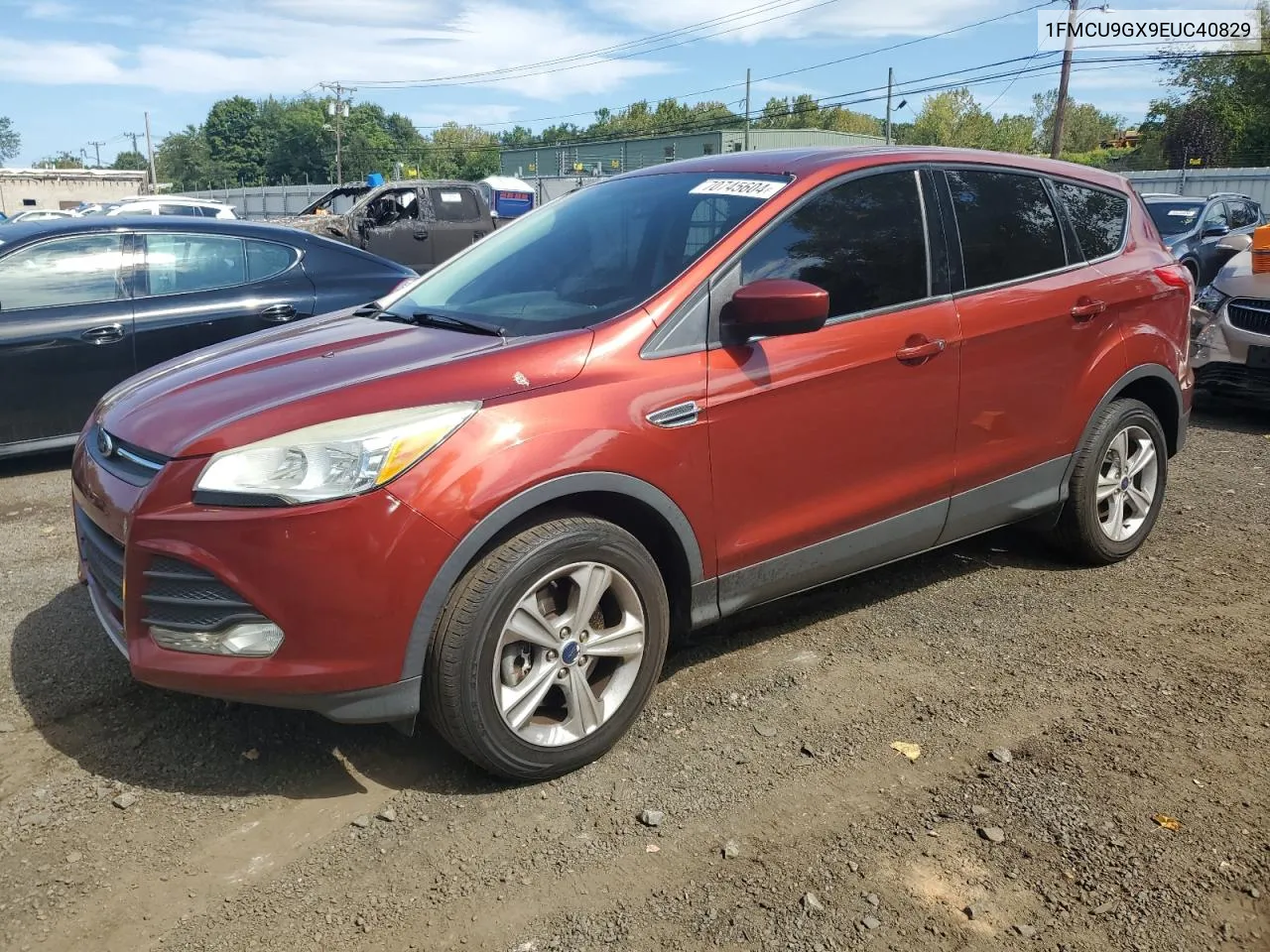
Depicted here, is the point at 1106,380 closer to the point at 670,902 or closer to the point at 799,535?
the point at 799,535

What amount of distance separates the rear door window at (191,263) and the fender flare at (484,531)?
4553 millimetres

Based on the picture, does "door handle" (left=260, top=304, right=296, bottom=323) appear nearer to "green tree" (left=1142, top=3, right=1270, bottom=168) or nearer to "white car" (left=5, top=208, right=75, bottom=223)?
"white car" (left=5, top=208, right=75, bottom=223)

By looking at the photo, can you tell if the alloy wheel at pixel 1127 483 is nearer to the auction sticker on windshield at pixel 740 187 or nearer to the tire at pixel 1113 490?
the tire at pixel 1113 490

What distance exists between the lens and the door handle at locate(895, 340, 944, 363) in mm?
3670

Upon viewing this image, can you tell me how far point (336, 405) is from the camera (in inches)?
110

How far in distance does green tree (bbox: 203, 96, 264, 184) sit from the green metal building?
157 ft

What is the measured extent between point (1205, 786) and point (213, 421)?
298 centimetres

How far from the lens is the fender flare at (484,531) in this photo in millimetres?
2742

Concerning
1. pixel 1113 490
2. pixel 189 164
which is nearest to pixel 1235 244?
pixel 1113 490

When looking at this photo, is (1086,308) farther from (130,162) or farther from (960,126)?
(130,162)

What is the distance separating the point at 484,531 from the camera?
2.77 metres

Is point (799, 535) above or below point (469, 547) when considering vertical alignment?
below

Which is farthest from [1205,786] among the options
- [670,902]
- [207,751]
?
[207,751]

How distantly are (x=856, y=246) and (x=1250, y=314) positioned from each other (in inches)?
218
